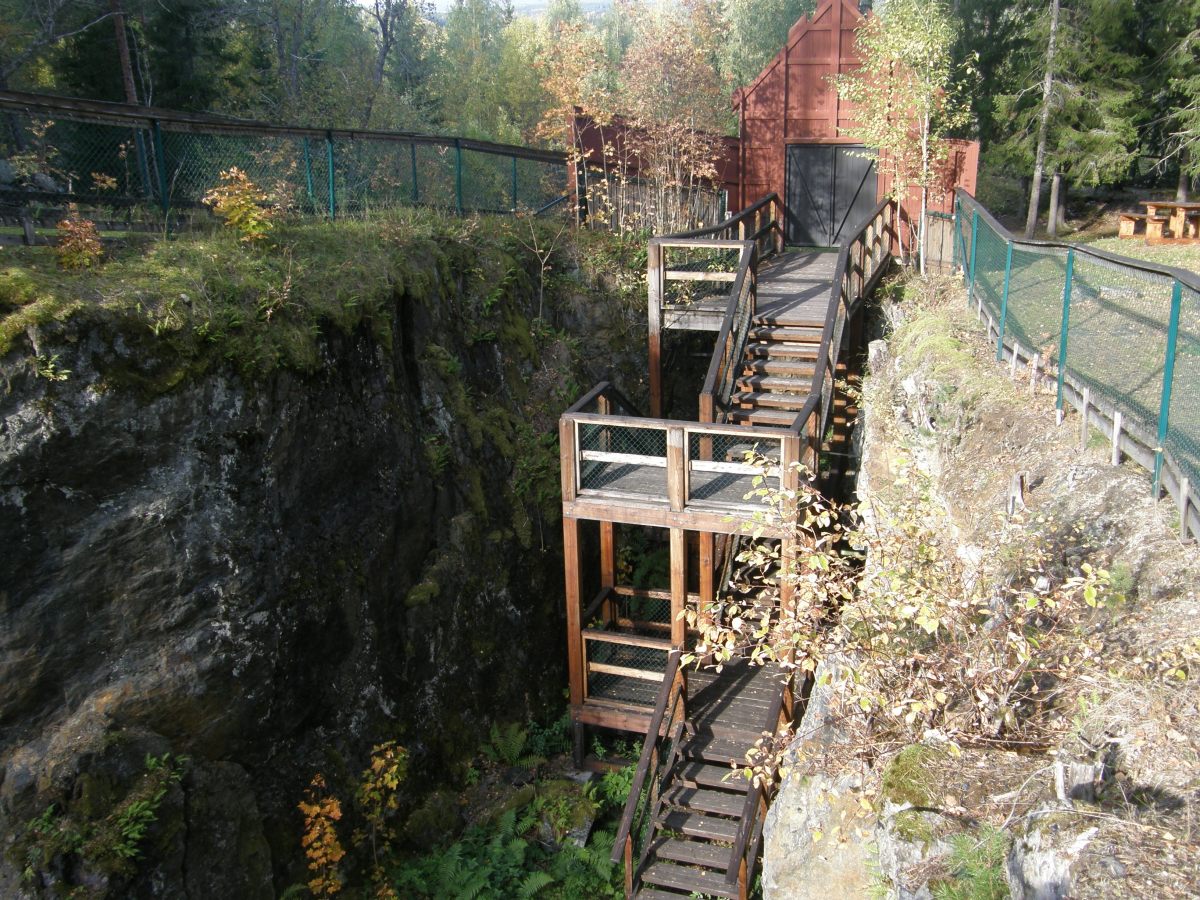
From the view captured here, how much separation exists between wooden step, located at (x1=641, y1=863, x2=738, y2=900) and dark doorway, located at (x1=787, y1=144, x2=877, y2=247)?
13.7 meters

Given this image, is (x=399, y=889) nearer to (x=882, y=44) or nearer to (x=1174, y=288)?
(x=1174, y=288)

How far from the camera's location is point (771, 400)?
1145cm

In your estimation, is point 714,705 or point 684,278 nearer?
point 714,705

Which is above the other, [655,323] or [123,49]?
[123,49]

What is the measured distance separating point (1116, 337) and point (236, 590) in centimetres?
803

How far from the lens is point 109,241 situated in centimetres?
895

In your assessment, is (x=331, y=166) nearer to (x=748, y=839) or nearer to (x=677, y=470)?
(x=677, y=470)

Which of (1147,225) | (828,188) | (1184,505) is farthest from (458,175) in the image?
(1147,225)

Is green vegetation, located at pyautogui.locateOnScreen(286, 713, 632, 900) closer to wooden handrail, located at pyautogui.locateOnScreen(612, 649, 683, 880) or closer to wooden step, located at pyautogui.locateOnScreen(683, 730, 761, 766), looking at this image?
wooden handrail, located at pyautogui.locateOnScreen(612, 649, 683, 880)

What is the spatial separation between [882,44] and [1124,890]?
1390cm

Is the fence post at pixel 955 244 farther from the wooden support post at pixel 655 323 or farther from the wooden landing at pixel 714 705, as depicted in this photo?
the wooden landing at pixel 714 705

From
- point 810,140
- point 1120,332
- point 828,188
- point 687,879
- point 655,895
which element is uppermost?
point 810,140

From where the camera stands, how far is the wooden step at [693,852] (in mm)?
9242

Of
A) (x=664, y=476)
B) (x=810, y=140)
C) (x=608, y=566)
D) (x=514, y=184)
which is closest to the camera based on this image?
(x=664, y=476)
